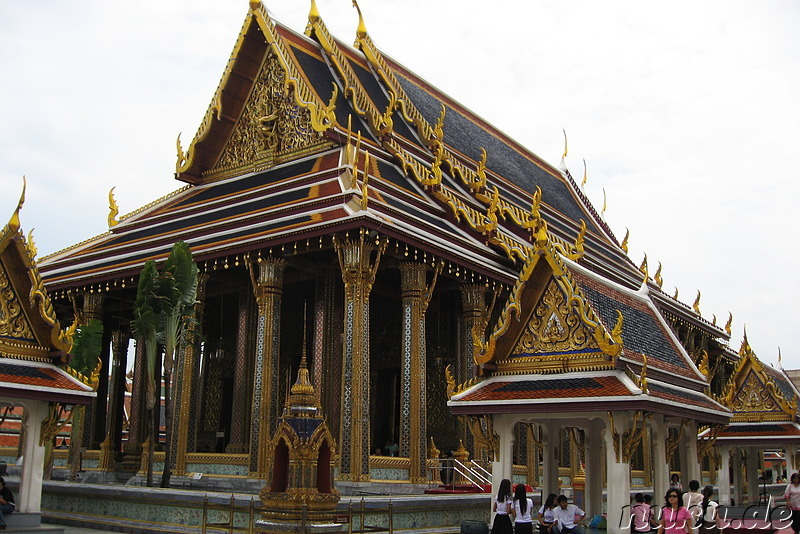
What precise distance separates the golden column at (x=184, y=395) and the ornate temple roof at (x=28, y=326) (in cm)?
553

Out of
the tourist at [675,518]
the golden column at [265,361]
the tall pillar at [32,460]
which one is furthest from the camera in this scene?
the golden column at [265,361]

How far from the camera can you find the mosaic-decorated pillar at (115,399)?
779 inches

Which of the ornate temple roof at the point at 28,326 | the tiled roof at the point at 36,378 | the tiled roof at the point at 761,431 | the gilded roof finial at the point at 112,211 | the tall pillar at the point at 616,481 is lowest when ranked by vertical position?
the tall pillar at the point at 616,481

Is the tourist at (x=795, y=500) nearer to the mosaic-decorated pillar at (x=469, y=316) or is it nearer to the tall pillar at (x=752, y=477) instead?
the mosaic-decorated pillar at (x=469, y=316)

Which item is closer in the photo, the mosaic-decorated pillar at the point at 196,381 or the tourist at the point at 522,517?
the tourist at the point at 522,517

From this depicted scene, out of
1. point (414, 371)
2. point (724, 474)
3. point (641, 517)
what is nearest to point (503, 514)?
point (641, 517)

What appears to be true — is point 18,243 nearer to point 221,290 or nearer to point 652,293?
point 221,290

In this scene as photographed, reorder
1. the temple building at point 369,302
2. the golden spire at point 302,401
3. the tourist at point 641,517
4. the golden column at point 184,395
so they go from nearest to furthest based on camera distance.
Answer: the tourist at point 641,517, the temple building at point 369,302, the golden spire at point 302,401, the golden column at point 184,395

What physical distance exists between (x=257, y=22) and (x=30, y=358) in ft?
37.7

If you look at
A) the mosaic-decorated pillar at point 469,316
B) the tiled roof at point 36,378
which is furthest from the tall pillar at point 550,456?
the mosaic-decorated pillar at point 469,316

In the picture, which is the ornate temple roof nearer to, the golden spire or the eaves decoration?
the golden spire

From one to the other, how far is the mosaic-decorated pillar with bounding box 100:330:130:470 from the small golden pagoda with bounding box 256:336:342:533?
1004cm

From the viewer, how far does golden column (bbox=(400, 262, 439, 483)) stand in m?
16.0

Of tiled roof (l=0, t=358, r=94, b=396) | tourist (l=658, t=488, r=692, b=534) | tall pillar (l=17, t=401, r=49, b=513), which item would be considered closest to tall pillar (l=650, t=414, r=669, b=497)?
tourist (l=658, t=488, r=692, b=534)
